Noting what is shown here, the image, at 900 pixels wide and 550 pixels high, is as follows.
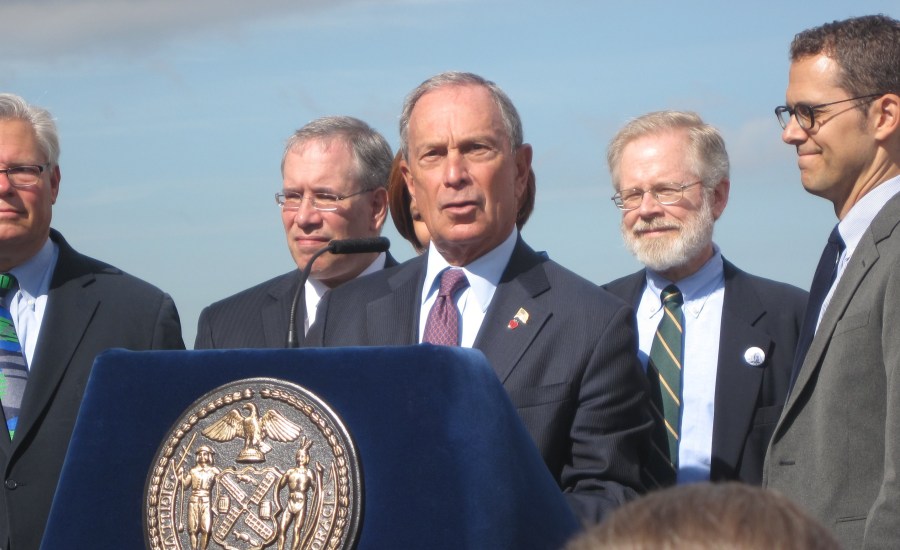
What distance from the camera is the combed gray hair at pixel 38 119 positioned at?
13.7ft

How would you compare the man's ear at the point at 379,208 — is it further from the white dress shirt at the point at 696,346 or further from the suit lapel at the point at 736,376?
the suit lapel at the point at 736,376

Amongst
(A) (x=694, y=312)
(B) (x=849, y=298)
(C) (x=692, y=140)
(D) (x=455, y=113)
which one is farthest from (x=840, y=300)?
(C) (x=692, y=140)

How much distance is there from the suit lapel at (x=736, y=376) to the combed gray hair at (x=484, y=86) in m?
1.16

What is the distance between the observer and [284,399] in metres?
2.19

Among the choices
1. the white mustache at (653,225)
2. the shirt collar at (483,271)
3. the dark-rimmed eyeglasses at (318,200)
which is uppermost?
the dark-rimmed eyeglasses at (318,200)

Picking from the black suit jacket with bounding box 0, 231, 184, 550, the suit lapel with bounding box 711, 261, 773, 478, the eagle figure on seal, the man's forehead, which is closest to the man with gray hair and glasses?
the suit lapel with bounding box 711, 261, 773, 478

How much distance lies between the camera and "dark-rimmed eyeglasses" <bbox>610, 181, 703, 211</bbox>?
471 centimetres

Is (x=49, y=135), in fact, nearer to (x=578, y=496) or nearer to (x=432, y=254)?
(x=432, y=254)

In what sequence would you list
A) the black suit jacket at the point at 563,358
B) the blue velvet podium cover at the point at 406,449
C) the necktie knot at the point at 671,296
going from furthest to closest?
the necktie knot at the point at 671,296, the black suit jacket at the point at 563,358, the blue velvet podium cover at the point at 406,449

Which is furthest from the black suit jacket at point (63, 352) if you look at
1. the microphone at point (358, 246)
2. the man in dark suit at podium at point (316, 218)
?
the microphone at point (358, 246)

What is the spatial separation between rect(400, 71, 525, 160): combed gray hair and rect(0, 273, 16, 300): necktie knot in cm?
146

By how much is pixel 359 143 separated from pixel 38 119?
1.38 metres

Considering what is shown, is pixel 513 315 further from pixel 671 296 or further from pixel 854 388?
pixel 671 296

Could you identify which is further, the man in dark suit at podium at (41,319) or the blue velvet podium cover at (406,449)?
the man in dark suit at podium at (41,319)
